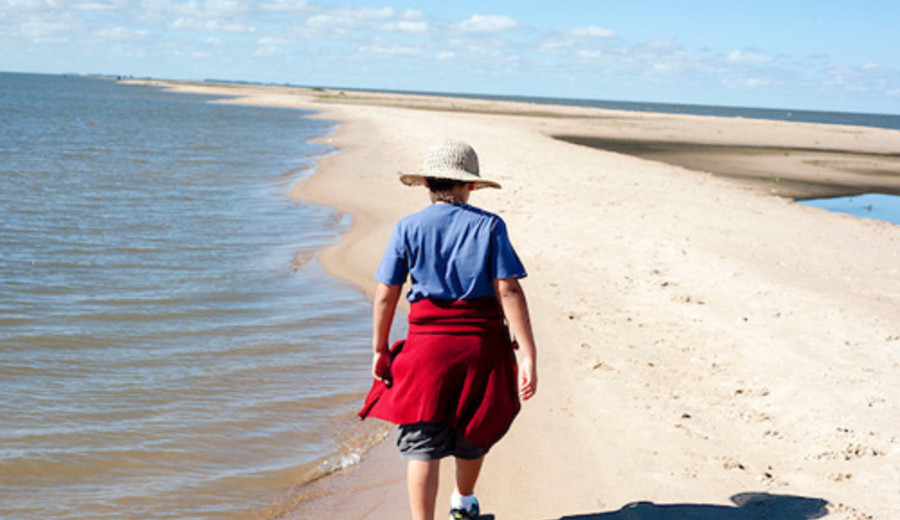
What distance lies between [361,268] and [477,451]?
21.8 ft

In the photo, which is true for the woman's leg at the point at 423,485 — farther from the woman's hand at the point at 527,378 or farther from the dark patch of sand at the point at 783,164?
the dark patch of sand at the point at 783,164

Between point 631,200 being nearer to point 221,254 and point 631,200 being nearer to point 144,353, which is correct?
point 221,254

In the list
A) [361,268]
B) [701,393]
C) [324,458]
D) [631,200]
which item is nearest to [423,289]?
[324,458]

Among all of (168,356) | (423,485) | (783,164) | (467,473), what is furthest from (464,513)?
(783,164)

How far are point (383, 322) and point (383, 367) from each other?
8.8 inches

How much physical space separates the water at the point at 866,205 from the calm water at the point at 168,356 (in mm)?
10780

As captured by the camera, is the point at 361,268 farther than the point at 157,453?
Yes

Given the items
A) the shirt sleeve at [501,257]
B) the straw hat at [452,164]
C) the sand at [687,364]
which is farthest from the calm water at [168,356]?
the straw hat at [452,164]

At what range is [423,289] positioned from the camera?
130 inches

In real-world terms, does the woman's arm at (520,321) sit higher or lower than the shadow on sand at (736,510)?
higher

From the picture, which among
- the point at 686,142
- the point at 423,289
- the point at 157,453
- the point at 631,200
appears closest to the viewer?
the point at 423,289

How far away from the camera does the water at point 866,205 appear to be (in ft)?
54.5

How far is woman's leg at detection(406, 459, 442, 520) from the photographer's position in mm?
3391

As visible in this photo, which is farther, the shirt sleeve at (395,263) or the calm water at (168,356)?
the calm water at (168,356)
